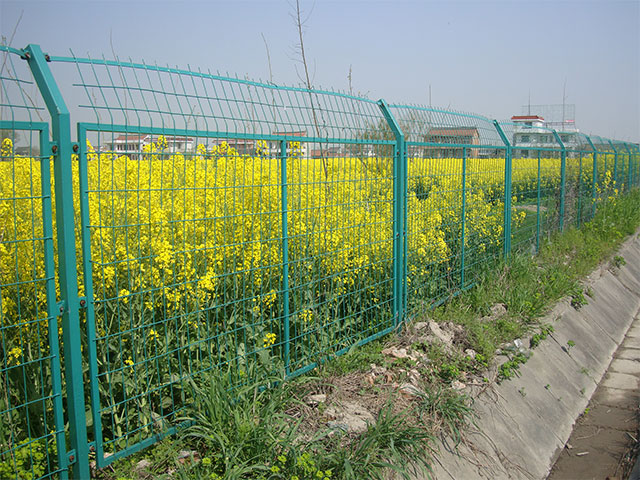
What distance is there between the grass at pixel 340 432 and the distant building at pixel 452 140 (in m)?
1.59

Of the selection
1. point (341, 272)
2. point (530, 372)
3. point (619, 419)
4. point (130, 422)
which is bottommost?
point (619, 419)

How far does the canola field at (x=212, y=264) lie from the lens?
333cm

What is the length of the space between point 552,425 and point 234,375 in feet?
10.3

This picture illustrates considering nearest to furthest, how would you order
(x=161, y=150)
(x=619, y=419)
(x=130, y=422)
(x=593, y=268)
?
(x=161, y=150)
(x=130, y=422)
(x=619, y=419)
(x=593, y=268)

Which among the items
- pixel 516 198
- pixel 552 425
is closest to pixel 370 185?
pixel 552 425

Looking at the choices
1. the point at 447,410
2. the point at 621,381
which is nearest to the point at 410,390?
the point at 447,410

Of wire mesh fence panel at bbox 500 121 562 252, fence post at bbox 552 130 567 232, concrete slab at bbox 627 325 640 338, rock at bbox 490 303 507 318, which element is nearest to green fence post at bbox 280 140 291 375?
rock at bbox 490 303 507 318

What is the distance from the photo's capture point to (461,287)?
6762 millimetres

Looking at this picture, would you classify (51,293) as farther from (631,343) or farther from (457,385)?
(631,343)

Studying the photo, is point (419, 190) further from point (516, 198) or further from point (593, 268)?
point (593, 268)

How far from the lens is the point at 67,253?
2.84m

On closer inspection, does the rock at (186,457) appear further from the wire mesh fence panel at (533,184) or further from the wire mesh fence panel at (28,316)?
the wire mesh fence panel at (533,184)

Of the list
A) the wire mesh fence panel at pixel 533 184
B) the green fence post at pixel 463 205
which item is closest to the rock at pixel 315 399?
the green fence post at pixel 463 205

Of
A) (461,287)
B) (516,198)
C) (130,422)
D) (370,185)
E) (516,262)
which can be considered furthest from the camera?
(516,198)
